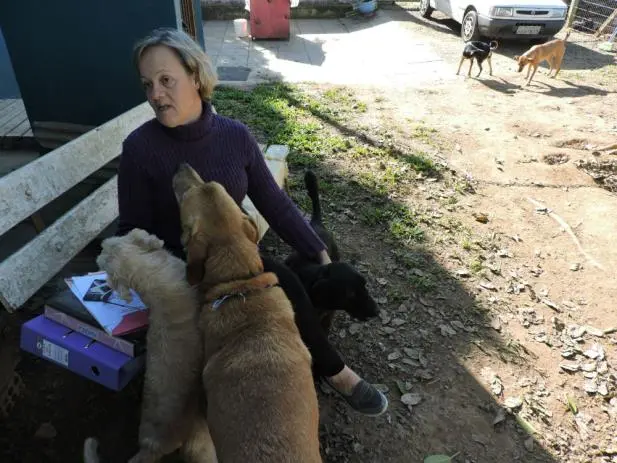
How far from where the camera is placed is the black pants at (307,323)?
2590mm

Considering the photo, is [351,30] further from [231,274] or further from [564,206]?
[231,274]

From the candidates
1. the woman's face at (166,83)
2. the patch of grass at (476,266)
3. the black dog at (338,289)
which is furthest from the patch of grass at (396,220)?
the woman's face at (166,83)

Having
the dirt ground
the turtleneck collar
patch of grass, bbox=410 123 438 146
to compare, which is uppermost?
the turtleneck collar

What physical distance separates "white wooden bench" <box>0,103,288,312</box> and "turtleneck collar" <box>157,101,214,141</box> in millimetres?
980

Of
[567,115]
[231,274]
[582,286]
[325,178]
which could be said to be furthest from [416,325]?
[567,115]

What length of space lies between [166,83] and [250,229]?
940mm

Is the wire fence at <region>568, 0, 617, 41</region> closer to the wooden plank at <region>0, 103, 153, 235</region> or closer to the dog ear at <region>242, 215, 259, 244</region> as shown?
the wooden plank at <region>0, 103, 153, 235</region>

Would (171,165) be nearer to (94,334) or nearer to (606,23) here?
(94,334)

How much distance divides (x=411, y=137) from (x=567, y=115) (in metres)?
3.21

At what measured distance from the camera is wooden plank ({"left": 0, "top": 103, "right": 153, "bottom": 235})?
8.52 ft

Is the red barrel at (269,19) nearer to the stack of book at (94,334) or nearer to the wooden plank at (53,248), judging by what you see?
the wooden plank at (53,248)

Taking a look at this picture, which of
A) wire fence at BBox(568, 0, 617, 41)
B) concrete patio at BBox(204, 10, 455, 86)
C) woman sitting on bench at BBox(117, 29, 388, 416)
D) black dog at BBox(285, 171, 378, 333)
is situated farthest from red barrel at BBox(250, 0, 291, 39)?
black dog at BBox(285, 171, 378, 333)

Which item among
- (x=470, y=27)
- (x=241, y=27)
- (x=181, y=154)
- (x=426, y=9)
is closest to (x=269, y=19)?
(x=241, y=27)

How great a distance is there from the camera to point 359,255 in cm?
434
